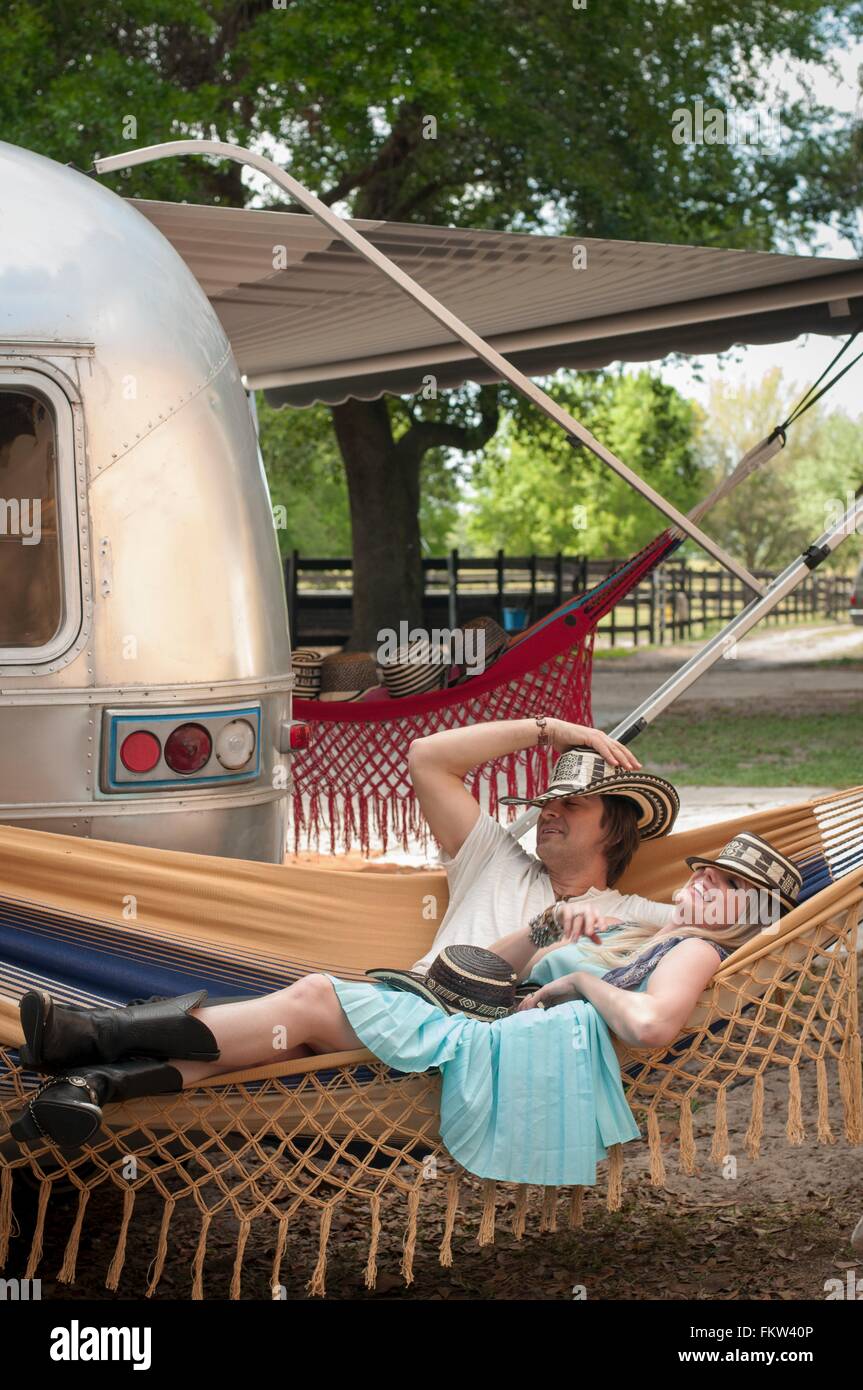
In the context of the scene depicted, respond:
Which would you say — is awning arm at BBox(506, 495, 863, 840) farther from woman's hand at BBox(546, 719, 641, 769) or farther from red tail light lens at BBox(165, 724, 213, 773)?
red tail light lens at BBox(165, 724, 213, 773)

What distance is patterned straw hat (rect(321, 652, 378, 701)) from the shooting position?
721cm

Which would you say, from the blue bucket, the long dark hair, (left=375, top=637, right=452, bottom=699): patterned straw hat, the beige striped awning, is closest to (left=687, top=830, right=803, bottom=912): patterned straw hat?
the long dark hair

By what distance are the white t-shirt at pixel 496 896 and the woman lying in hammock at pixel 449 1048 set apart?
526 millimetres

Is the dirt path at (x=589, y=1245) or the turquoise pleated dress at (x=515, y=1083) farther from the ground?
the turquoise pleated dress at (x=515, y=1083)

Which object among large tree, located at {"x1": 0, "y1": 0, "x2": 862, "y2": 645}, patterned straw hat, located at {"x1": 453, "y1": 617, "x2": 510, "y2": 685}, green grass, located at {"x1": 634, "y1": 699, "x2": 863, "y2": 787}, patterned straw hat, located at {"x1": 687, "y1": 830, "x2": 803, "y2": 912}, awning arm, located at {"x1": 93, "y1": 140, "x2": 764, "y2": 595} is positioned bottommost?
green grass, located at {"x1": 634, "y1": 699, "x2": 863, "y2": 787}

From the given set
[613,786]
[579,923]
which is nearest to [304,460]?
[613,786]

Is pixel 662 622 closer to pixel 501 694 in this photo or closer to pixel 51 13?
pixel 51 13

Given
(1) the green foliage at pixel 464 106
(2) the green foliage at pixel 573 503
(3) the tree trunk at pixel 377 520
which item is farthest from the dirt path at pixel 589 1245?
(2) the green foliage at pixel 573 503

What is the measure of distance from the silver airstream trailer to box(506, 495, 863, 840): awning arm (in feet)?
3.84

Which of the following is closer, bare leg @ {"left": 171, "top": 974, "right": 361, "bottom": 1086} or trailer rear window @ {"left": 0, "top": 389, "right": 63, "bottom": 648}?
bare leg @ {"left": 171, "top": 974, "right": 361, "bottom": 1086}

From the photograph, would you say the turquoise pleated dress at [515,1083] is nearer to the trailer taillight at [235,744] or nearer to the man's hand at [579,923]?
the man's hand at [579,923]

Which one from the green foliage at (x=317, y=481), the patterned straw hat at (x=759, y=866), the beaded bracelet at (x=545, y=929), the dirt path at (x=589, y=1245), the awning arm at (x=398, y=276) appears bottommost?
the dirt path at (x=589, y=1245)

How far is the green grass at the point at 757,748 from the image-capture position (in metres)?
9.42
